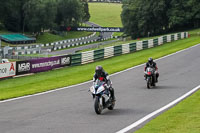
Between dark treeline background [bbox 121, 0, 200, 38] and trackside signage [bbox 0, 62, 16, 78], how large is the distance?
62078 millimetres

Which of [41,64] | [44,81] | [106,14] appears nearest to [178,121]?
[44,81]

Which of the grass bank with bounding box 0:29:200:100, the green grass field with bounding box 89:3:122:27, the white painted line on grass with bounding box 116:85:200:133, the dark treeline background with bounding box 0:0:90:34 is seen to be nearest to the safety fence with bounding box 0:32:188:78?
the grass bank with bounding box 0:29:200:100

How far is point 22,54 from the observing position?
150 ft

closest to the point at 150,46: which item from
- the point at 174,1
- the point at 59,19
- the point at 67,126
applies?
the point at 67,126

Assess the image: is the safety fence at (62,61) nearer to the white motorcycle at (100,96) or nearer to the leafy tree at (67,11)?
the white motorcycle at (100,96)

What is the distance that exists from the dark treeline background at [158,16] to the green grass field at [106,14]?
55.6m

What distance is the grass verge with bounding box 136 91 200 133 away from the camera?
396 inches

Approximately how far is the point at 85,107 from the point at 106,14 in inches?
6355

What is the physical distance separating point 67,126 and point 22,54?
117 ft

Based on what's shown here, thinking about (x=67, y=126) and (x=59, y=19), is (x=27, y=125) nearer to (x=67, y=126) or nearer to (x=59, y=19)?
(x=67, y=126)

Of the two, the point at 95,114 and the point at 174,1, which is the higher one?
the point at 174,1

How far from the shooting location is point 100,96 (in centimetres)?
1289

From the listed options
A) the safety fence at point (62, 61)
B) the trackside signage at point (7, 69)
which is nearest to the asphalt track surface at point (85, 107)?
A: the trackside signage at point (7, 69)

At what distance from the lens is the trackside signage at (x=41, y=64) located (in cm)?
2748
